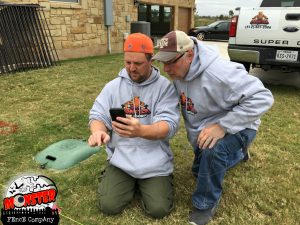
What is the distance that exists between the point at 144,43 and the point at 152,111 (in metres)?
0.57

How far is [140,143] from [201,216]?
0.75 m

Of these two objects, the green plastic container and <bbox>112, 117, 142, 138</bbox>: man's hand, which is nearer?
<bbox>112, 117, 142, 138</bbox>: man's hand

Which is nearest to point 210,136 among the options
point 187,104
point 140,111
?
point 187,104

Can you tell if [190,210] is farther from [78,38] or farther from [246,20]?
[78,38]

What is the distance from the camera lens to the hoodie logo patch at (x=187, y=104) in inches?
107

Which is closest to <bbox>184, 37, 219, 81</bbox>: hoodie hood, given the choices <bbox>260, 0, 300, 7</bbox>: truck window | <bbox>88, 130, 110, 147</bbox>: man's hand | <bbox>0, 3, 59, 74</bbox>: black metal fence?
<bbox>88, 130, 110, 147</bbox>: man's hand

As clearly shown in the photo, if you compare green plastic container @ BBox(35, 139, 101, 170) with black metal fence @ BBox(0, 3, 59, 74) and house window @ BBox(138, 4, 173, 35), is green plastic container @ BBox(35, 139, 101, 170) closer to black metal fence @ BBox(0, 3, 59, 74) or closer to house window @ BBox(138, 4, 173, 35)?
black metal fence @ BBox(0, 3, 59, 74)

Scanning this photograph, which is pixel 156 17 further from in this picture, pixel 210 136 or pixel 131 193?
pixel 210 136

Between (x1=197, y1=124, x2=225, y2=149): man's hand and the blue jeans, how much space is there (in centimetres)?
5

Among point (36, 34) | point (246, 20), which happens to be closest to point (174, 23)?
point (36, 34)

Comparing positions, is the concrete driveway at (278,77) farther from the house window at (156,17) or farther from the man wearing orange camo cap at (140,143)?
the house window at (156,17)

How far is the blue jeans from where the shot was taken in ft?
8.30

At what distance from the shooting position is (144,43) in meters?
2.60

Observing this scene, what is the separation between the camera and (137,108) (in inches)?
112
